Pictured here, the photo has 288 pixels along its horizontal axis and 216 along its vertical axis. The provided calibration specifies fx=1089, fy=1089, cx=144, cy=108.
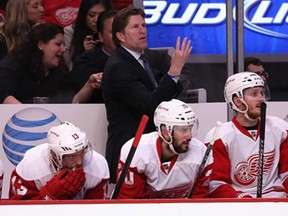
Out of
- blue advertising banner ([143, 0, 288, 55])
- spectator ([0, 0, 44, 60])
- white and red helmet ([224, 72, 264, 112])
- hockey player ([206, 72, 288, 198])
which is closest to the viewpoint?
hockey player ([206, 72, 288, 198])

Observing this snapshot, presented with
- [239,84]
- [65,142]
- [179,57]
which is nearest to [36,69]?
[179,57]

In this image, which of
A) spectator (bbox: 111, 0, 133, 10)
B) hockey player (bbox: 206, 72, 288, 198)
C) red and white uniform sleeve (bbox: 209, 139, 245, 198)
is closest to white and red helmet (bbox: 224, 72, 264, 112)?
hockey player (bbox: 206, 72, 288, 198)

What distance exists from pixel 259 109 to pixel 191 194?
23.0 inches

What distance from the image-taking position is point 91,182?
17.2 ft

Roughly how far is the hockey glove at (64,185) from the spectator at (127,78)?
2.49 feet

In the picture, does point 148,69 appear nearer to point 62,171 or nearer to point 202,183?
point 202,183

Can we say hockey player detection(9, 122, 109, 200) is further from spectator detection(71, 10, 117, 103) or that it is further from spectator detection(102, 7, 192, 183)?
spectator detection(71, 10, 117, 103)

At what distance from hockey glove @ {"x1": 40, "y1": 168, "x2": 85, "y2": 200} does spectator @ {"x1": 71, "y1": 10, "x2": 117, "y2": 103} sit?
1.11m

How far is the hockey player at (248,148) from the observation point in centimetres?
536

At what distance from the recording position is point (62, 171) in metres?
5.09

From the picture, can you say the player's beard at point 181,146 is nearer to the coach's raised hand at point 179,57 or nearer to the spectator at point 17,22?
the coach's raised hand at point 179,57

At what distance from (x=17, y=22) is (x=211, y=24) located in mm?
1106

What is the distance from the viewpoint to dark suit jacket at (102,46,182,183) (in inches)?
224

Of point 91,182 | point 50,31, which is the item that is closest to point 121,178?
point 91,182
